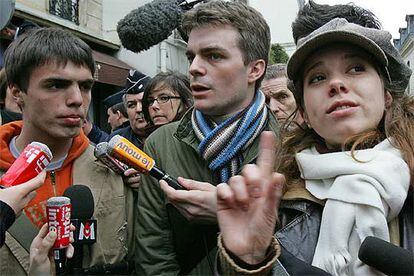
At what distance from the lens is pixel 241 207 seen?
1.12 meters

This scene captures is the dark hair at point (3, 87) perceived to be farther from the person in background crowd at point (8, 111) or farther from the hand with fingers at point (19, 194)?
the hand with fingers at point (19, 194)

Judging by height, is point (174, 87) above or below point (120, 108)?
above

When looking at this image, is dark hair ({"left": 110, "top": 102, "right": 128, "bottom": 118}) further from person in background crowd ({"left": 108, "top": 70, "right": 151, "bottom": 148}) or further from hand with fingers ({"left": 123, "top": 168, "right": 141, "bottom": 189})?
hand with fingers ({"left": 123, "top": 168, "right": 141, "bottom": 189})

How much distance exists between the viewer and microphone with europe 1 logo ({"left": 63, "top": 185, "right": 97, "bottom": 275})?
172 cm

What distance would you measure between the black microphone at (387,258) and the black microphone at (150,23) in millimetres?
1304

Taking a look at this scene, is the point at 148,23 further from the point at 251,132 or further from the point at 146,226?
the point at 146,226

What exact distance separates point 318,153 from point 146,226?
2.32ft

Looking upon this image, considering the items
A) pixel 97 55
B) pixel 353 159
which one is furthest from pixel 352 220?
pixel 97 55

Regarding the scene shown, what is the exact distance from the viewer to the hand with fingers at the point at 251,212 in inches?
42.9

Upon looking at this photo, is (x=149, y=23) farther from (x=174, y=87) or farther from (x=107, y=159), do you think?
(x=174, y=87)

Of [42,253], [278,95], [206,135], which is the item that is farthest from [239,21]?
[278,95]

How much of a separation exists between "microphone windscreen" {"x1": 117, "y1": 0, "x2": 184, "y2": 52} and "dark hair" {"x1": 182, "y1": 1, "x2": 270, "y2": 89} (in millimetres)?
100

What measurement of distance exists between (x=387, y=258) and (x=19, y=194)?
42.9 inches

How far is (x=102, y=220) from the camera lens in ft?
6.16
